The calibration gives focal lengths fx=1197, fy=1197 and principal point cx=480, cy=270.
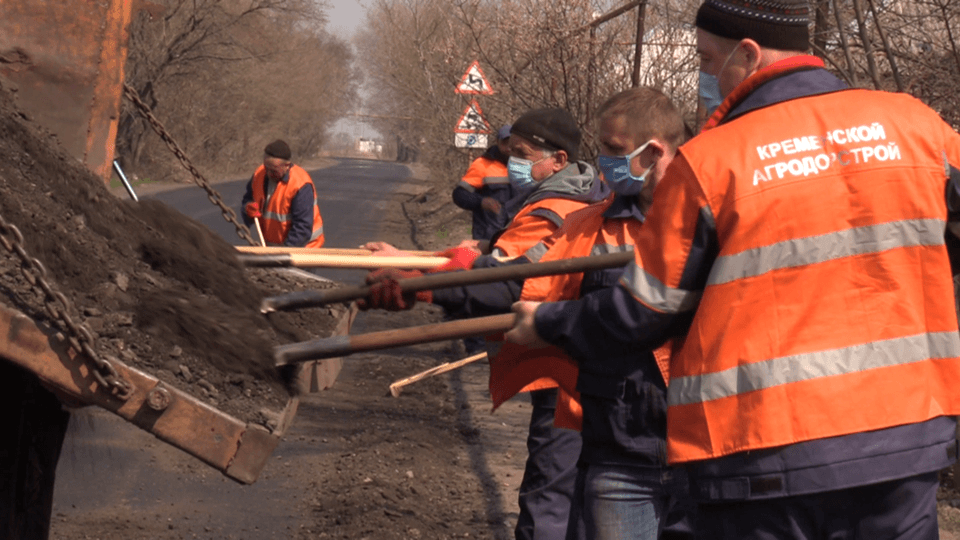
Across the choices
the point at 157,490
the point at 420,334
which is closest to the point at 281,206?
the point at 157,490

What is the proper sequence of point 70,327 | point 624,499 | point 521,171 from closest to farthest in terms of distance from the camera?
point 70,327
point 624,499
point 521,171

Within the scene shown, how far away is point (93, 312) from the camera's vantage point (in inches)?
124

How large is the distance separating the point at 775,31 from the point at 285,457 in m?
4.75

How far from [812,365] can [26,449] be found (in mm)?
2494

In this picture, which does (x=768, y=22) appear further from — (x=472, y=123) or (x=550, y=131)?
(x=472, y=123)

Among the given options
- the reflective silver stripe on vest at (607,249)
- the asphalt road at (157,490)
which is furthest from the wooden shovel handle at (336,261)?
the reflective silver stripe on vest at (607,249)

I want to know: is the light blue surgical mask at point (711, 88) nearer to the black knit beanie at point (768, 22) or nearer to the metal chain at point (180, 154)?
the black knit beanie at point (768, 22)

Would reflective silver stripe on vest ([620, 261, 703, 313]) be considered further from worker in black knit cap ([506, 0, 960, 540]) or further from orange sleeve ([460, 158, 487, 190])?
orange sleeve ([460, 158, 487, 190])

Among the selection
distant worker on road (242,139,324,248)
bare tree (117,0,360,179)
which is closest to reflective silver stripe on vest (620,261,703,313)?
distant worker on road (242,139,324,248)

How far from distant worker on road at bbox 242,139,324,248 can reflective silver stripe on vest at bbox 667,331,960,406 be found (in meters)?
7.05

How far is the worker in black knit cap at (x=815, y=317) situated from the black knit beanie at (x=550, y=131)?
7.30 feet

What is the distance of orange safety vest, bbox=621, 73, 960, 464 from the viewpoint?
2207 millimetres

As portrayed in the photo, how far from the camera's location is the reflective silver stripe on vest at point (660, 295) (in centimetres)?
236

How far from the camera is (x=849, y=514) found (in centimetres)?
224
